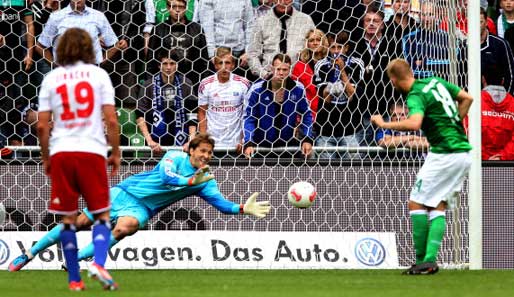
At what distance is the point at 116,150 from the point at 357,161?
5088 millimetres

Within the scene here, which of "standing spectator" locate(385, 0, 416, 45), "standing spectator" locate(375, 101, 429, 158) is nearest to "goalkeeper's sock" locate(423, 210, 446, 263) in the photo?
"standing spectator" locate(375, 101, 429, 158)

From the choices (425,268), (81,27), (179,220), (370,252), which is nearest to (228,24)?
(81,27)

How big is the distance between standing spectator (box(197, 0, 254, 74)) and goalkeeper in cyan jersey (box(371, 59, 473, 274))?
3551mm

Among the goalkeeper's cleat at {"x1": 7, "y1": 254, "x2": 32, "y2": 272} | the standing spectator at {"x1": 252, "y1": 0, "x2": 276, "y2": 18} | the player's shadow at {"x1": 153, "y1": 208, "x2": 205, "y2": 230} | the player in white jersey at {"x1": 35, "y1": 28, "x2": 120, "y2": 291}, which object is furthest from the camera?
the standing spectator at {"x1": 252, "y1": 0, "x2": 276, "y2": 18}

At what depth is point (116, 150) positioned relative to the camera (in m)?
7.47

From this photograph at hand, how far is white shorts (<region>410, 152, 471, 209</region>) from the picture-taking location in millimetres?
9602

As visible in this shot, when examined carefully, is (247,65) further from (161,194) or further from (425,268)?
(425,268)

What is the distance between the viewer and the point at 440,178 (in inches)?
379

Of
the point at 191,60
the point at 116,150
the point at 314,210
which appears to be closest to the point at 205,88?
the point at 191,60

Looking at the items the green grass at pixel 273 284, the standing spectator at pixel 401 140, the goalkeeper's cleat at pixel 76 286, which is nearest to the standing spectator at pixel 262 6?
the standing spectator at pixel 401 140

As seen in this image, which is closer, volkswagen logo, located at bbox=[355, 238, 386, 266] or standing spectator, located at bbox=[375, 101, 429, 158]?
volkswagen logo, located at bbox=[355, 238, 386, 266]

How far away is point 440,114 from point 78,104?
338 centimetres

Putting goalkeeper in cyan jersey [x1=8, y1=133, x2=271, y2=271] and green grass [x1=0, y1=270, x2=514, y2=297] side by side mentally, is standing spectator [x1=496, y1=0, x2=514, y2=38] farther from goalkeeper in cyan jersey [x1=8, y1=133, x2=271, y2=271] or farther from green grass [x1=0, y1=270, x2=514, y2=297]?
goalkeeper in cyan jersey [x1=8, y1=133, x2=271, y2=271]

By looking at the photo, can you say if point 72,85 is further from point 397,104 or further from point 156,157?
point 397,104
